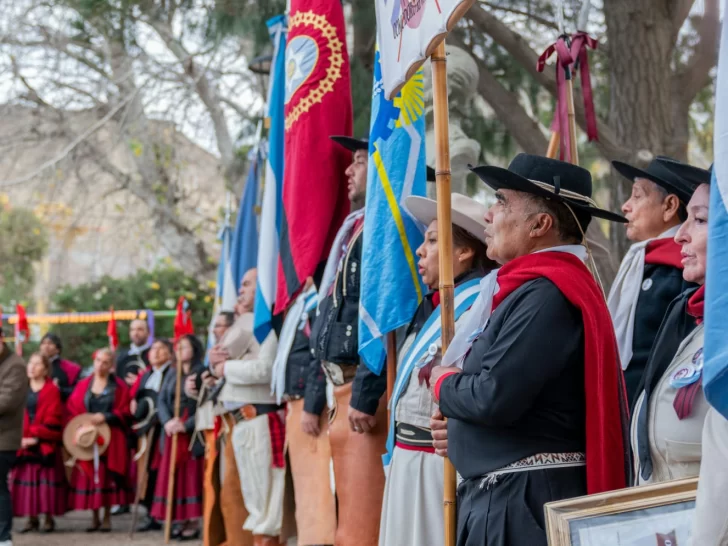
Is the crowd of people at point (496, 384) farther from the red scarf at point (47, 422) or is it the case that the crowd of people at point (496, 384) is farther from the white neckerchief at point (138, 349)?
the white neckerchief at point (138, 349)

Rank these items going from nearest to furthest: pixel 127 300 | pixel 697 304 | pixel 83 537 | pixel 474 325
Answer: pixel 697 304 → pixel 474 325 → pixel 83 537 → pixel 127 300

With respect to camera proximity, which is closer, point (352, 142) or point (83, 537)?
point (352, 142)

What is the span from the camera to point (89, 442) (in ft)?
34.2

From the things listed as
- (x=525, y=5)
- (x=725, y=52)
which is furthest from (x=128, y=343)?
(x=725, y=52)

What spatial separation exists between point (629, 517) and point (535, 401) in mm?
772

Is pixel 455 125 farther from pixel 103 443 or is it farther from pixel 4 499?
pixel 103 443

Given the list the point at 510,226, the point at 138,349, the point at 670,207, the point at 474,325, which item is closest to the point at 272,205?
the point at 670,207

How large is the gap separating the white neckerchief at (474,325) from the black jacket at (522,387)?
225 millimetres

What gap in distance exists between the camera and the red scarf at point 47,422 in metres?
10.5

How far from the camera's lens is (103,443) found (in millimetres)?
10602

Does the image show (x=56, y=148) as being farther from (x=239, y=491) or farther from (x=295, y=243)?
(x=295, y=243)

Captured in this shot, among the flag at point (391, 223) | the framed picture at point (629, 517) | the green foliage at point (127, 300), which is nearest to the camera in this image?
the framed picture at point (629, 517)

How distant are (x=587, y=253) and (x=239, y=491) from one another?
4.46 meters

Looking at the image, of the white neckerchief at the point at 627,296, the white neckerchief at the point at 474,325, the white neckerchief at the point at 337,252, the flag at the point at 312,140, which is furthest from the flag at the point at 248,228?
the white neckerchief at the point at 474,325
